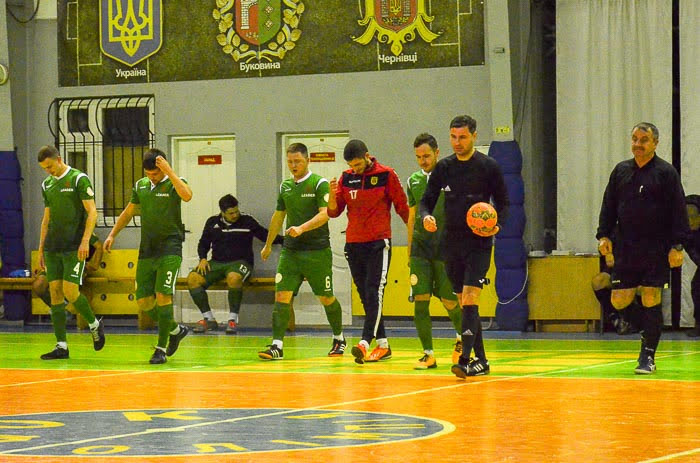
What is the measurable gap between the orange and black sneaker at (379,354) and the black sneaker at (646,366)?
9.30ft

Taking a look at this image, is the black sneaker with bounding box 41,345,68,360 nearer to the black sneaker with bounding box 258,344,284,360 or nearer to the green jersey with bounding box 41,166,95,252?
the green jersey with bounding box 41,166,95,252

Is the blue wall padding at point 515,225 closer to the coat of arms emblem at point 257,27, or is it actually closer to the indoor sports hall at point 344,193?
the indoor sports hall at point 344,193

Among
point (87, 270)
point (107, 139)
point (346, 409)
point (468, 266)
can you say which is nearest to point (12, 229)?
point (87, 270)

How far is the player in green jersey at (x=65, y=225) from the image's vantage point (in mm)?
13375

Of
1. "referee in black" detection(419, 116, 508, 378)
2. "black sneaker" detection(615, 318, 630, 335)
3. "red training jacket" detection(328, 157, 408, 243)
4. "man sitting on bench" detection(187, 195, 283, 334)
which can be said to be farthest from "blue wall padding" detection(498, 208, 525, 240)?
"referee in black" detection(419, 116, 508, 378)

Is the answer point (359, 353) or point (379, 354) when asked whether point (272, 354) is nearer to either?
point (379, 354)

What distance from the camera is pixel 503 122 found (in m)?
18.5

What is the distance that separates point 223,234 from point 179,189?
728 cm

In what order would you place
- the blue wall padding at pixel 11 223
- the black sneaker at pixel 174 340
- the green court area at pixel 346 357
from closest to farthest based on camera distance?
the green court area at pixel 346 357, the black sneaker at pixel 174 340, the blue wall padding at pixel 11 223

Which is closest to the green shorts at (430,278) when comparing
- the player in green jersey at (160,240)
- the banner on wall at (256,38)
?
the player in green jersey at (160,240)

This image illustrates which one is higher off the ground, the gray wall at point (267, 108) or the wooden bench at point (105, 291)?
the gray wall at point (267, 108)

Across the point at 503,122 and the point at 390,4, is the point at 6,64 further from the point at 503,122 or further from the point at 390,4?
the point at 503,122

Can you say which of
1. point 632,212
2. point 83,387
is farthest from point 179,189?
point 632,212

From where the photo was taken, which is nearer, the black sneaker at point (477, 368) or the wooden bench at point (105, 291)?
the black sneaker at point (477, 368)
